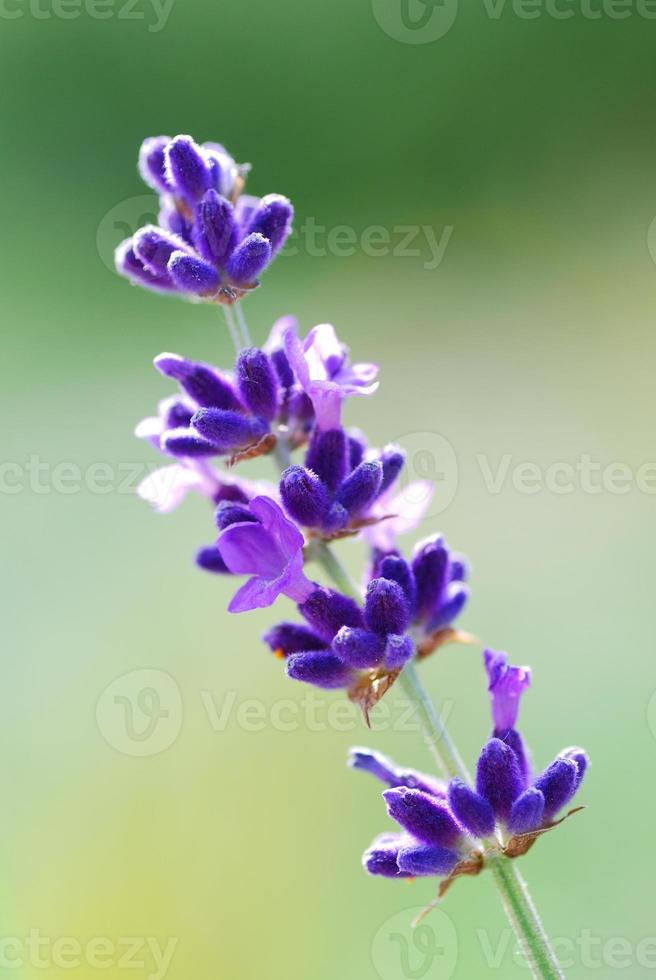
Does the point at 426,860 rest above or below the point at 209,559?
below

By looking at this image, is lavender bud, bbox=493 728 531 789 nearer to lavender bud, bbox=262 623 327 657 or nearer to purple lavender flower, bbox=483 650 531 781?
purple lavender flower, bbox=483 650 531 781

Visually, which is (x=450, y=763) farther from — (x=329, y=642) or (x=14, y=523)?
(x=14, y=523)

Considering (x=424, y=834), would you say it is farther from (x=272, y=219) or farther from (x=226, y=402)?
(x=272, y=219)
